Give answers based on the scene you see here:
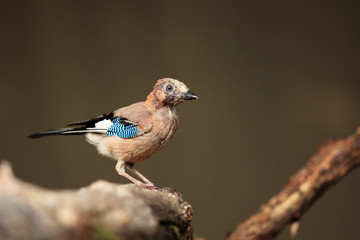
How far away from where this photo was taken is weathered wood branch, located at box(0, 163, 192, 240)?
1.51m

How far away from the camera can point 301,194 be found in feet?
14.4

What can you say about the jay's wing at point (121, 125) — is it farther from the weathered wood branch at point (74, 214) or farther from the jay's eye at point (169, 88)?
the weathered wood branch at point (74, 214)

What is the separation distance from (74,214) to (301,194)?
329cm

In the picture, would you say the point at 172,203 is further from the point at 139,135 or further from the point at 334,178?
the point at 334,178

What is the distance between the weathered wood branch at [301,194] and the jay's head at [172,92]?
1.90 meters

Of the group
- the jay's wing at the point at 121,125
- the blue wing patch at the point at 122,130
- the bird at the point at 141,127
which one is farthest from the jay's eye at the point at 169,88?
the blue wing patch at the point at 122,130

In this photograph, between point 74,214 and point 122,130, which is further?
point 122,130

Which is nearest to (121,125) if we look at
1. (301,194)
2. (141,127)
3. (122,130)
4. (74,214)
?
(122,130)

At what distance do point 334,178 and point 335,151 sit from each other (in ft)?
1.00

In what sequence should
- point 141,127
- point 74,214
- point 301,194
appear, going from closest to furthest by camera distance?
point 74,214 → point 141,127 → point 301,194

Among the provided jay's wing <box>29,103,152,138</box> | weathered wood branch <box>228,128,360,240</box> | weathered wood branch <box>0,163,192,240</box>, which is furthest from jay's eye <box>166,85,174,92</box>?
weathered wood branch <box>228,128,360,240</box>

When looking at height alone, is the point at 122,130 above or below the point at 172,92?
below

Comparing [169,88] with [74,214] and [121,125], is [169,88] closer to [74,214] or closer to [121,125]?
[121,125]

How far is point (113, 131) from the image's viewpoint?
3.38 m
